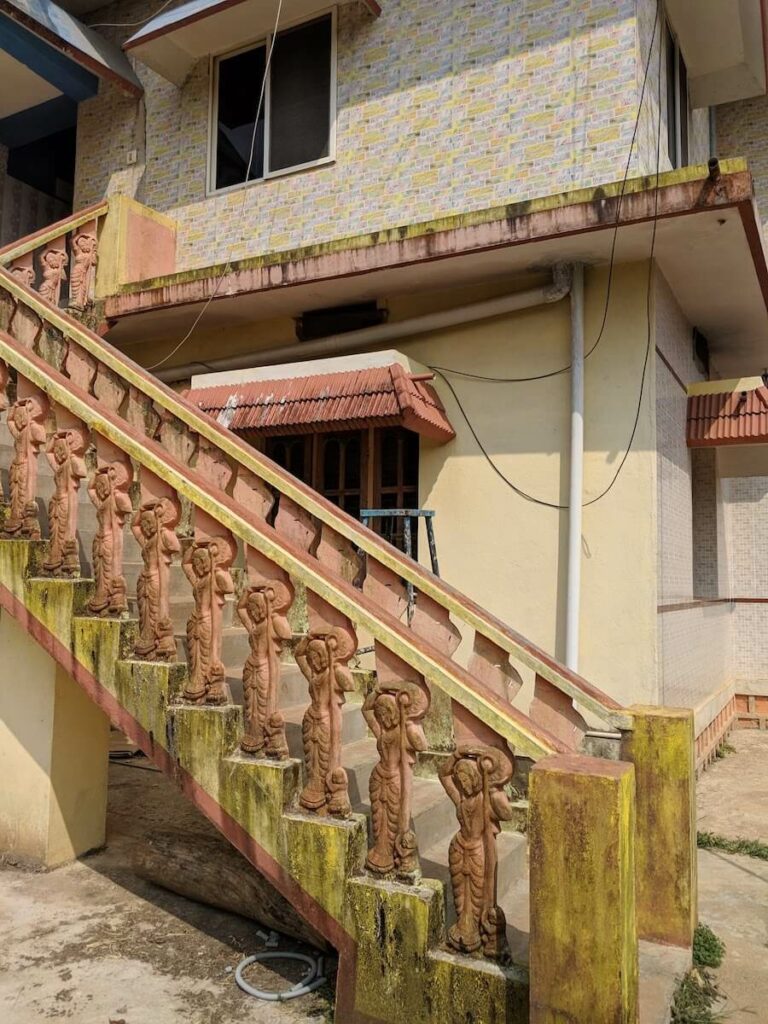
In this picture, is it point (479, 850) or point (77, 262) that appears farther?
point (77, 262)

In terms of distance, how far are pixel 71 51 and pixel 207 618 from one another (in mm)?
7872

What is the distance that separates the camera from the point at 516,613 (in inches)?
247

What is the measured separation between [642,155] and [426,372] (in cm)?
252

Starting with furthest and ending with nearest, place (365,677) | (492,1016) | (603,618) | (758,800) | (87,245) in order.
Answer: (87,245), (758,800), (603,618), (365,677), (492,1016)

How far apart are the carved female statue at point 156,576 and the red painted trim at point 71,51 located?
7.32 m

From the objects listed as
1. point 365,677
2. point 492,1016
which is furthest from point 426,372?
point 492,1016

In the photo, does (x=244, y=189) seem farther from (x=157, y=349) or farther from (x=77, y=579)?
(x=77, y=579)

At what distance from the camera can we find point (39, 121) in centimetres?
1039

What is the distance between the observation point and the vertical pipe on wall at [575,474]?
592cm

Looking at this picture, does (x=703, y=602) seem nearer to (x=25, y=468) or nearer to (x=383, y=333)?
(x=383, y=333)

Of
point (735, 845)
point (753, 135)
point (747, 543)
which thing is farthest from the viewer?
point (753, 135)

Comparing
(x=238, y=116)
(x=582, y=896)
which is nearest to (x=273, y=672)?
(x=582, y=896)

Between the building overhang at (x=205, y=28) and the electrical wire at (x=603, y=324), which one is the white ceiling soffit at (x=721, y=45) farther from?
the building overhang at (x=205, y=28)

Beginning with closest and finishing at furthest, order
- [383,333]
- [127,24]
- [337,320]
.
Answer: [383,333]
[337,320]
[127,24]
